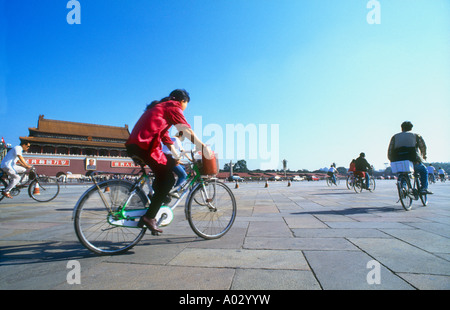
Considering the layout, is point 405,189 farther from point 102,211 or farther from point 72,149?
point 72,149

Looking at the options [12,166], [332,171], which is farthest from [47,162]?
[332,171]

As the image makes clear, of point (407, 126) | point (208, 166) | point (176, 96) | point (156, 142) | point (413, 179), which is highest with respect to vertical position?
point (407, 126)

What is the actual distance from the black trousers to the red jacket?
49mm

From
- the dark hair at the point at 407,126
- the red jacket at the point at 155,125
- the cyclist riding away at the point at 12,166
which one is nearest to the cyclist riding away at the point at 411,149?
the dark hair at the point at 407,126

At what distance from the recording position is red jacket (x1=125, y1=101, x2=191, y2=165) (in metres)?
2.33

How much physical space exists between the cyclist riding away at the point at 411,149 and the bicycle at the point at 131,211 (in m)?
4.32

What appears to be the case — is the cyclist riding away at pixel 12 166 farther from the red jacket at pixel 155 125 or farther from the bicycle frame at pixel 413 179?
the bicycle frame at pixel 413 179

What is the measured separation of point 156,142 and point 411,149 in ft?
17.7

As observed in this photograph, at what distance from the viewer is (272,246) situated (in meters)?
2.39

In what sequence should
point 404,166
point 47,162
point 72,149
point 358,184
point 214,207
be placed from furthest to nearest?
point 72,149, point 47,162, point 358,184, point 404,166, point 214,207

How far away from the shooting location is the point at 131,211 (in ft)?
7.86

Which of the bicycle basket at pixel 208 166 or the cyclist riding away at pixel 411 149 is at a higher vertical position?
the cyclist riding away at pixel 411 149

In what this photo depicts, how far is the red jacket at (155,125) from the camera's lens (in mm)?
2330
